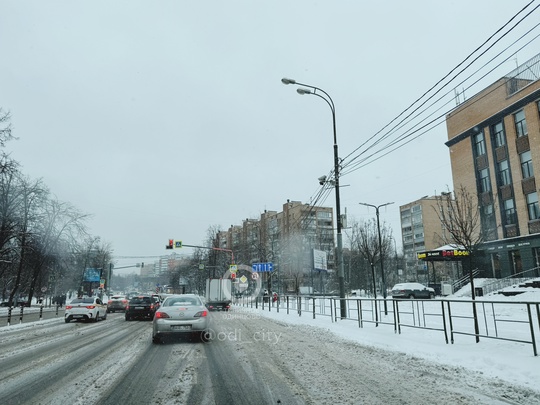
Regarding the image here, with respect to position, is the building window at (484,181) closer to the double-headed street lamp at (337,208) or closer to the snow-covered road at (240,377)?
the double-headed street lamp at (337,208)

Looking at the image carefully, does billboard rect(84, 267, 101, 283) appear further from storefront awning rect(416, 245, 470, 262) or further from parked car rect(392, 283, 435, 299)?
storefront awning rect(416, 245, 470, 262)

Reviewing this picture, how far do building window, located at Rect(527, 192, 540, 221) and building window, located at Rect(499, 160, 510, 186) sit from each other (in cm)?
296

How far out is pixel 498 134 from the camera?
36875 millimetres

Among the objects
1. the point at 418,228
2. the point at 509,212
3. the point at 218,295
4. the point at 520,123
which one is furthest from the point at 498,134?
the point at 418,228

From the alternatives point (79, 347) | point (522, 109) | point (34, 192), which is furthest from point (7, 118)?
point (522, 109)

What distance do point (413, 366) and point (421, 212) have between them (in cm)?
9934

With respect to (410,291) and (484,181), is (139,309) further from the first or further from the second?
(484,181)

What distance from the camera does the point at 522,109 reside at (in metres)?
33.8

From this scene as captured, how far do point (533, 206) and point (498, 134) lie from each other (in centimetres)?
804

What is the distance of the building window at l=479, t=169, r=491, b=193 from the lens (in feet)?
125

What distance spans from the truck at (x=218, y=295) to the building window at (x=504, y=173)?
2753 cm

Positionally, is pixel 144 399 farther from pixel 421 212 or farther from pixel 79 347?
pixel 421 212

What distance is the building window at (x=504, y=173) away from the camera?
35.6m

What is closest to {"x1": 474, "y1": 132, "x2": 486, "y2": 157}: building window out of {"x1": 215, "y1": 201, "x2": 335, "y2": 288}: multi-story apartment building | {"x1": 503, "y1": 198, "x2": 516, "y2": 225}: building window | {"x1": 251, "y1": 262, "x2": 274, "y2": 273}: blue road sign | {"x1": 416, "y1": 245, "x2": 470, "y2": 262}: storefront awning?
{"x1": 503, "y1": 198, "x2": 516, "y2": 225}: building window
